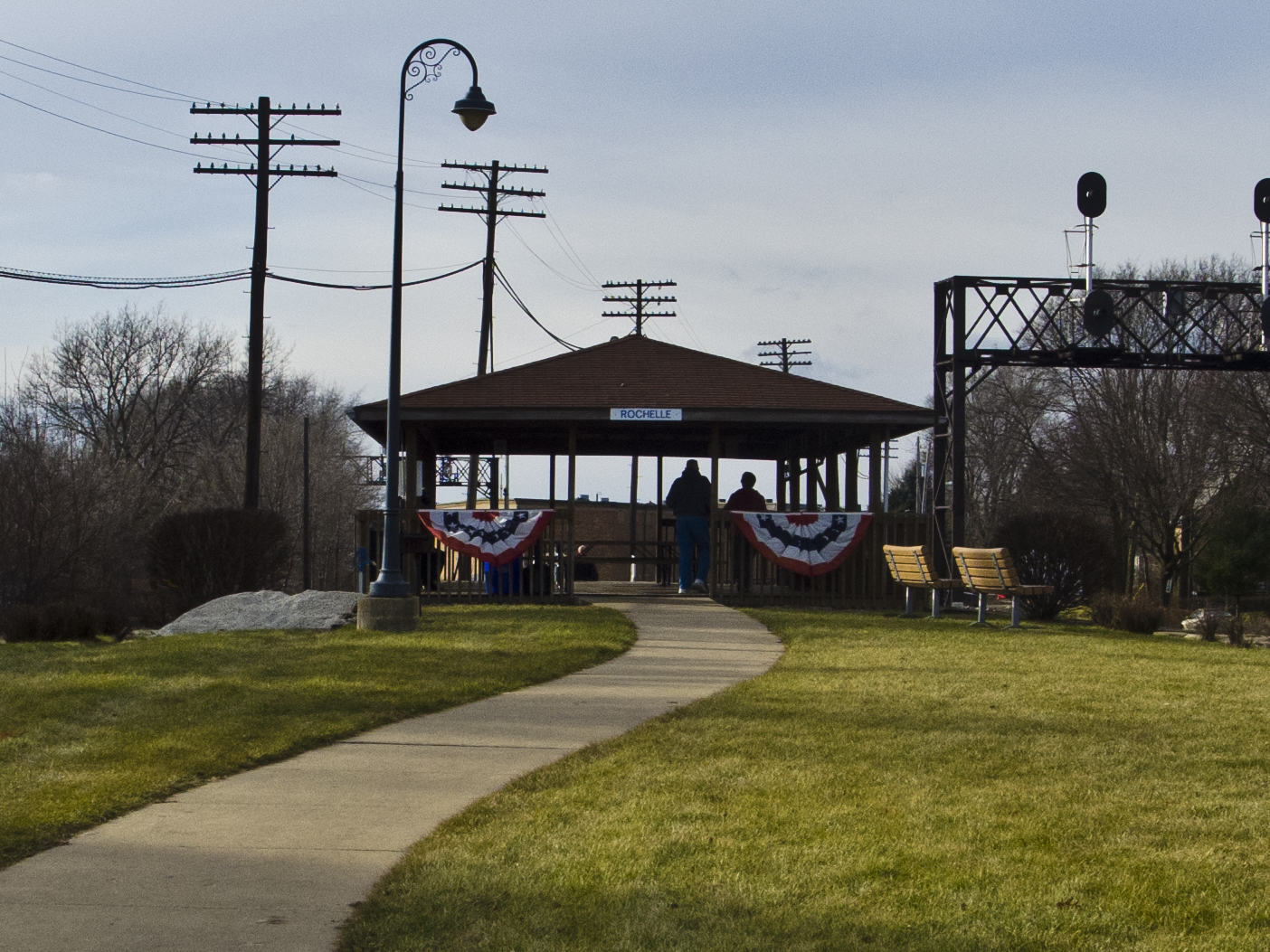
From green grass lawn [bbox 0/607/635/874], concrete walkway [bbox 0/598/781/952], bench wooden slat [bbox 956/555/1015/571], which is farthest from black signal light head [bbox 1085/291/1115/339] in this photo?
concrete walkway [bbox 0/598/781/952]

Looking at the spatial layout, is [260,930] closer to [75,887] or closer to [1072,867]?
[75,887]

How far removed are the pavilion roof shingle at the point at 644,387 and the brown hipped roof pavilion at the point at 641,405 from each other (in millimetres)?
19

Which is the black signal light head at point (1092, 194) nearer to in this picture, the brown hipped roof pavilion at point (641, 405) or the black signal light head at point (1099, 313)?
the black signal light head at point (1099, 313)

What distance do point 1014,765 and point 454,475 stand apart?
52.8 meters

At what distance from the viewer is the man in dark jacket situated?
68.2 ft

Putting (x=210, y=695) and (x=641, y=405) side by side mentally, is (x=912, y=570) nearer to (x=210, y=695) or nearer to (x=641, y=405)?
(x=641, y=405)

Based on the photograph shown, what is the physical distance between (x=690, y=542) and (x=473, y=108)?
7735mm

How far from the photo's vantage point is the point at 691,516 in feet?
68.8

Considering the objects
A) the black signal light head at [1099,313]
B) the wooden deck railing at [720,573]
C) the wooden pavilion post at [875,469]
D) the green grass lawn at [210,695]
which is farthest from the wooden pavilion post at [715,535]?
the black signal light head at [1099,313]

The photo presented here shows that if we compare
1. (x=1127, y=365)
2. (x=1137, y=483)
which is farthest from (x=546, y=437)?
(x=1137, y=483)

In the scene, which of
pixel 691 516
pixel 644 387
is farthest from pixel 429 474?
pixel 691 516

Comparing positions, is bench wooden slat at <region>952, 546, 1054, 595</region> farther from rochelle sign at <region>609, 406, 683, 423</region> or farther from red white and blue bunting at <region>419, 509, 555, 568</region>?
red white and blue bunting at <region>419, 509, 555, 568</region>

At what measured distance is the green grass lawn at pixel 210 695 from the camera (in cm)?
653

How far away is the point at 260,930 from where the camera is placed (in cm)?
431
